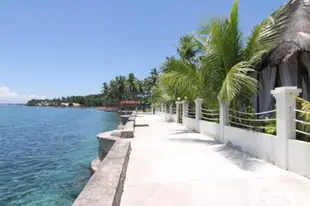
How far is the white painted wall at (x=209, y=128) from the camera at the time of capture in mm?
8633

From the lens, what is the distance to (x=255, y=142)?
19.1 feet

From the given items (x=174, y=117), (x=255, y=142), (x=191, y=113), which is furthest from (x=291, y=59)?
(x=174, y=117)

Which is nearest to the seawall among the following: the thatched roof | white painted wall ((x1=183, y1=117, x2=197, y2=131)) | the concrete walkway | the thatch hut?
the concrete walkway

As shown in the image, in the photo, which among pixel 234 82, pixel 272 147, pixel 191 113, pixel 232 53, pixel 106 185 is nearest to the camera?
pixel 106 185

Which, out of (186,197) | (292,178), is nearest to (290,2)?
(292,178)

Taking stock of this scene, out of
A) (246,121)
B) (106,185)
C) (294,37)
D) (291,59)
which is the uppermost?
(294,37)

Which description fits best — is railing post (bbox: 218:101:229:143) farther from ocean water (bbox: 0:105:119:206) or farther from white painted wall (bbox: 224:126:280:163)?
ocean water (bbox: 0:105:119:206)

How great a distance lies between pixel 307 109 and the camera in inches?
179

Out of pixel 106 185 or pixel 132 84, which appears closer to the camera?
pixel 106 185

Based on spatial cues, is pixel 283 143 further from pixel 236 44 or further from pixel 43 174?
pixel 43 174

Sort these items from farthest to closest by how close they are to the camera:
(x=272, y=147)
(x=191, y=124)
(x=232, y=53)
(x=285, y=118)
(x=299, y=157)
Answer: (x=191, y=124) → (x=232, y=53) → (x=272, y=147) → (x=285, y=118) → (x=299, y=157)

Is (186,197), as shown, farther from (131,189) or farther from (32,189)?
(32,189)

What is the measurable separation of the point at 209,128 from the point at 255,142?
12.4 feet

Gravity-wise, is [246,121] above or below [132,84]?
below
